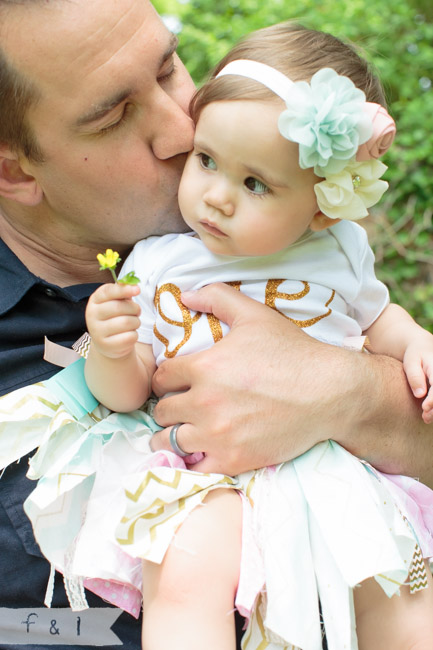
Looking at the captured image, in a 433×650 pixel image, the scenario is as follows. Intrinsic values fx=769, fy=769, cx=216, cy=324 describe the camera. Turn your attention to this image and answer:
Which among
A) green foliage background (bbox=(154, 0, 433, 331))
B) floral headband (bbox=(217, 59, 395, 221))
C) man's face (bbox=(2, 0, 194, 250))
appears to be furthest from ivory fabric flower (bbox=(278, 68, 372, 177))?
green foliage background (bbox=(154, 0, 433, 331))

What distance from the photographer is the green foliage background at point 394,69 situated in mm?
4527

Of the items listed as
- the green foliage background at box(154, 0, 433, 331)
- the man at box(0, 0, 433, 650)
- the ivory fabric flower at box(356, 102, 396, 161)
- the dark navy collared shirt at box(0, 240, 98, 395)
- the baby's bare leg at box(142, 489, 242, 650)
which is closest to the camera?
the baby's bare leg at box(142, 489, 242, 650)

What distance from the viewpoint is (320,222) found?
194cm

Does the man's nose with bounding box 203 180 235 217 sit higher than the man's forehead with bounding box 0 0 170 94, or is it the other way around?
the man's forehead with bounding box 0 0 170 94

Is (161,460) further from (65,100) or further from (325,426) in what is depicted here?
(65,100)

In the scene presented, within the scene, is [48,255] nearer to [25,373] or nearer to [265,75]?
[25,373]

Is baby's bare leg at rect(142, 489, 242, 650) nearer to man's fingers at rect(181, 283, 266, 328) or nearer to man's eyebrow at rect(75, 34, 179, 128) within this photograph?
man's fingers at rect(181, 283, 266, 328)

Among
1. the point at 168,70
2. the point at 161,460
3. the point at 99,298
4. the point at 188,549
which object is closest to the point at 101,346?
the point at 99,298

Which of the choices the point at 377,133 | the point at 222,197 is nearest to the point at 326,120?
the point at 377,133

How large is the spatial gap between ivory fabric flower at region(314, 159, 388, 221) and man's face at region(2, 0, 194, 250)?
431 mm

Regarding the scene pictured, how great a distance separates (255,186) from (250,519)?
776mm

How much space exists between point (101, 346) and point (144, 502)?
37 centimetres

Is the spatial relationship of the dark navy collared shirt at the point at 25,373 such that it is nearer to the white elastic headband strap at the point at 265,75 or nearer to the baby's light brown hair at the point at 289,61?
the baby's light brown hair at the point at 289,61

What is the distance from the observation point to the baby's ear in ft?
6.34
